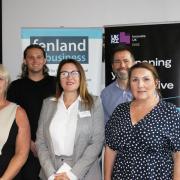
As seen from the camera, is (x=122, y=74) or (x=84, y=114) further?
(x=122, y=74)

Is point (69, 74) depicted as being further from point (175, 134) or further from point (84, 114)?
point (175, 134)

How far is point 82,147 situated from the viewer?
259 centimetres

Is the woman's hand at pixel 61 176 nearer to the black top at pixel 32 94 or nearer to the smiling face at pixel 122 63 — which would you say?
the black top at pixel 32 94

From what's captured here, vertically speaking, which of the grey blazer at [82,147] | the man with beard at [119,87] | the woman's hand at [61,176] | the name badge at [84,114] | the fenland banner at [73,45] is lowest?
the woman's hand at [61,176]

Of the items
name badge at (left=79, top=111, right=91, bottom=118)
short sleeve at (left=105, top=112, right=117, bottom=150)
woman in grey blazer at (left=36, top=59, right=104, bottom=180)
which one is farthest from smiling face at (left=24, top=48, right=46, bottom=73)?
short sleeve at (left=105, top=112, right=117, bottom=150)

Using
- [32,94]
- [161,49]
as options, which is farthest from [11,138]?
[161,49]

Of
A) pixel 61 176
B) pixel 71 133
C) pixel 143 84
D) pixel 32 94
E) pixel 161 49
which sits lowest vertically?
pixel 61 176

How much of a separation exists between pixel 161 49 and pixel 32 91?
182cm

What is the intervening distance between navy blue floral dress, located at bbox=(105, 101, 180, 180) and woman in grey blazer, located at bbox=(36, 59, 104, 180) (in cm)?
36

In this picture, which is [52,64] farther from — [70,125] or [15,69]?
[70,125]

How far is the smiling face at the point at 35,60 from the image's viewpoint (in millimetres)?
3250

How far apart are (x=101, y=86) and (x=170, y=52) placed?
3.23 feet

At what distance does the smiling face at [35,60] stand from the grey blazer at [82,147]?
2.25 ft

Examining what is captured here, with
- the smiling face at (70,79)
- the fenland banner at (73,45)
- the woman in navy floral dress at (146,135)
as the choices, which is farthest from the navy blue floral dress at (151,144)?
the fenland banner at (73,45)
